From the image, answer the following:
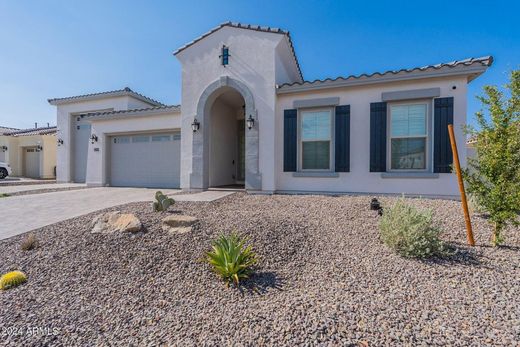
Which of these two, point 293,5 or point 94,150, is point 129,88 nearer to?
point 94,150

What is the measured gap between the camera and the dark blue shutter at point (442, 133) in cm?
646

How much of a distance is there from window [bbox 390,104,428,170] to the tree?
3.03m

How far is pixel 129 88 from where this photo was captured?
44.3ft

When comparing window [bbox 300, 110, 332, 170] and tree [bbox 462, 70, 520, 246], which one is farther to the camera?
window [bbox 300, 110, 332, 170]

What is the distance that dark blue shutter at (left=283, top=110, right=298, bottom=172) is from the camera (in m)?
7.76

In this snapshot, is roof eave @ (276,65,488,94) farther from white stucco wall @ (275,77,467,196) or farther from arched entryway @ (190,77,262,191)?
arched entryway @ (190,77,262,191)

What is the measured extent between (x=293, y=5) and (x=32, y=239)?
9.40m

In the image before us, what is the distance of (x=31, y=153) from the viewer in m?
18.7

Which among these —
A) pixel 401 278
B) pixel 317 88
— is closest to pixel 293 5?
pixel 317 88

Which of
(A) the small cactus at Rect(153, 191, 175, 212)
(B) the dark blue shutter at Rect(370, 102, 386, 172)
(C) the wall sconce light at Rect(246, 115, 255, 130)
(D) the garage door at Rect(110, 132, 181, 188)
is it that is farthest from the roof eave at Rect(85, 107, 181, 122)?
(B) the dark blue shutter at Rect(370, 102, 386, 172)

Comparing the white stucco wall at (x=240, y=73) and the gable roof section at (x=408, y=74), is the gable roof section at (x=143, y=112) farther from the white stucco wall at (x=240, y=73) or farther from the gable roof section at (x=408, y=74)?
the gable roof section at (x=408, y=74)

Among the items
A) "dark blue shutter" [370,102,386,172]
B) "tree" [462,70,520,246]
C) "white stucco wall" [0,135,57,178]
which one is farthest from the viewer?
"white stucco wall" [0,135,57,178]

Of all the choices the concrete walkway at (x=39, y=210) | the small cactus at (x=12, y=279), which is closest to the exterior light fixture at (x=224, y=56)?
the concrete walkway at (x=39, y=210)

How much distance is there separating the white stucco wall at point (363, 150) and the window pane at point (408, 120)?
0.54m
